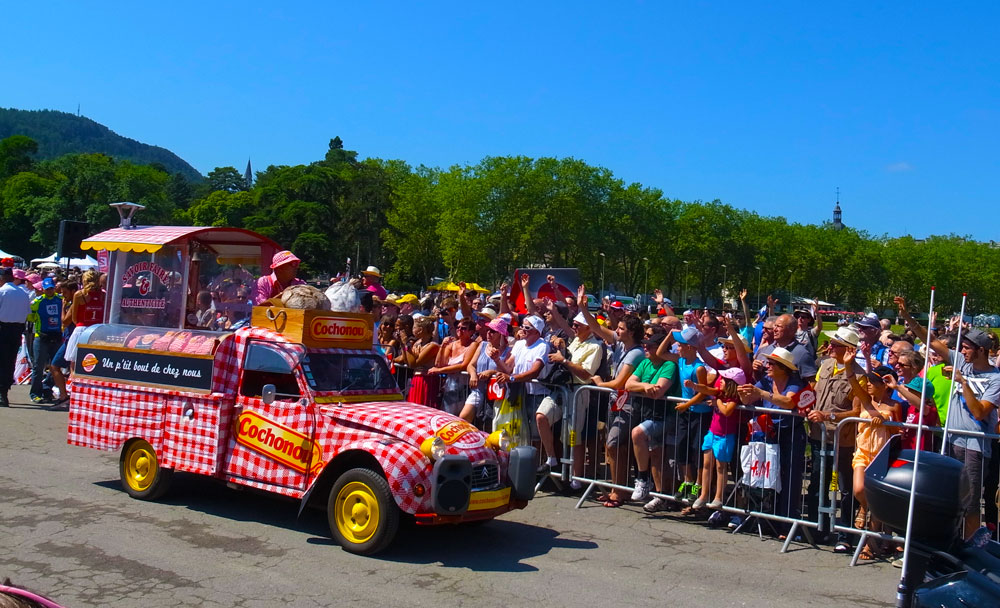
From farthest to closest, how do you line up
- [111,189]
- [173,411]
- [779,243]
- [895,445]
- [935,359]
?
[779,243]
[111,189]
[935,359]
[173,411]
[895,445]

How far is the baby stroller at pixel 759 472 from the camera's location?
7820 millimetres

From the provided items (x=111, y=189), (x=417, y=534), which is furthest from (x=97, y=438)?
(x=111, y=189)

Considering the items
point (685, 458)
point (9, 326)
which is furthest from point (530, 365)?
point (9, 326)

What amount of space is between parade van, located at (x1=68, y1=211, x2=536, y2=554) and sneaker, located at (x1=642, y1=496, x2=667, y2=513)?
6.48 ft

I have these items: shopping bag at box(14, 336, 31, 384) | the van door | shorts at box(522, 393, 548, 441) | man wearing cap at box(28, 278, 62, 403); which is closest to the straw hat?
shorts at box(522, 393, 548, 441)

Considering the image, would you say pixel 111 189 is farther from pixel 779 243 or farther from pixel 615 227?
pixel 779 243

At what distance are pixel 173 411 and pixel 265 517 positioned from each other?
54.2 inches

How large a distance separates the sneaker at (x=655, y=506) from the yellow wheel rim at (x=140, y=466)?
16.5 feet

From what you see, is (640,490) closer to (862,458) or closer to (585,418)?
(585,418)

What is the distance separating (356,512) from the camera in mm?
6863

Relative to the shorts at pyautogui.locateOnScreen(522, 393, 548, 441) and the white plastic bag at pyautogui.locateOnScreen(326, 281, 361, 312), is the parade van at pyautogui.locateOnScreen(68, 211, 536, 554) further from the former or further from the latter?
the shorts at pyautogui.locateOnScreen(522, 393, 548, 441)

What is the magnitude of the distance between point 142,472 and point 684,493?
552 centimetres

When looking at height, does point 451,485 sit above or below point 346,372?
below

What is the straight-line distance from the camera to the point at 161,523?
7.54 metres
